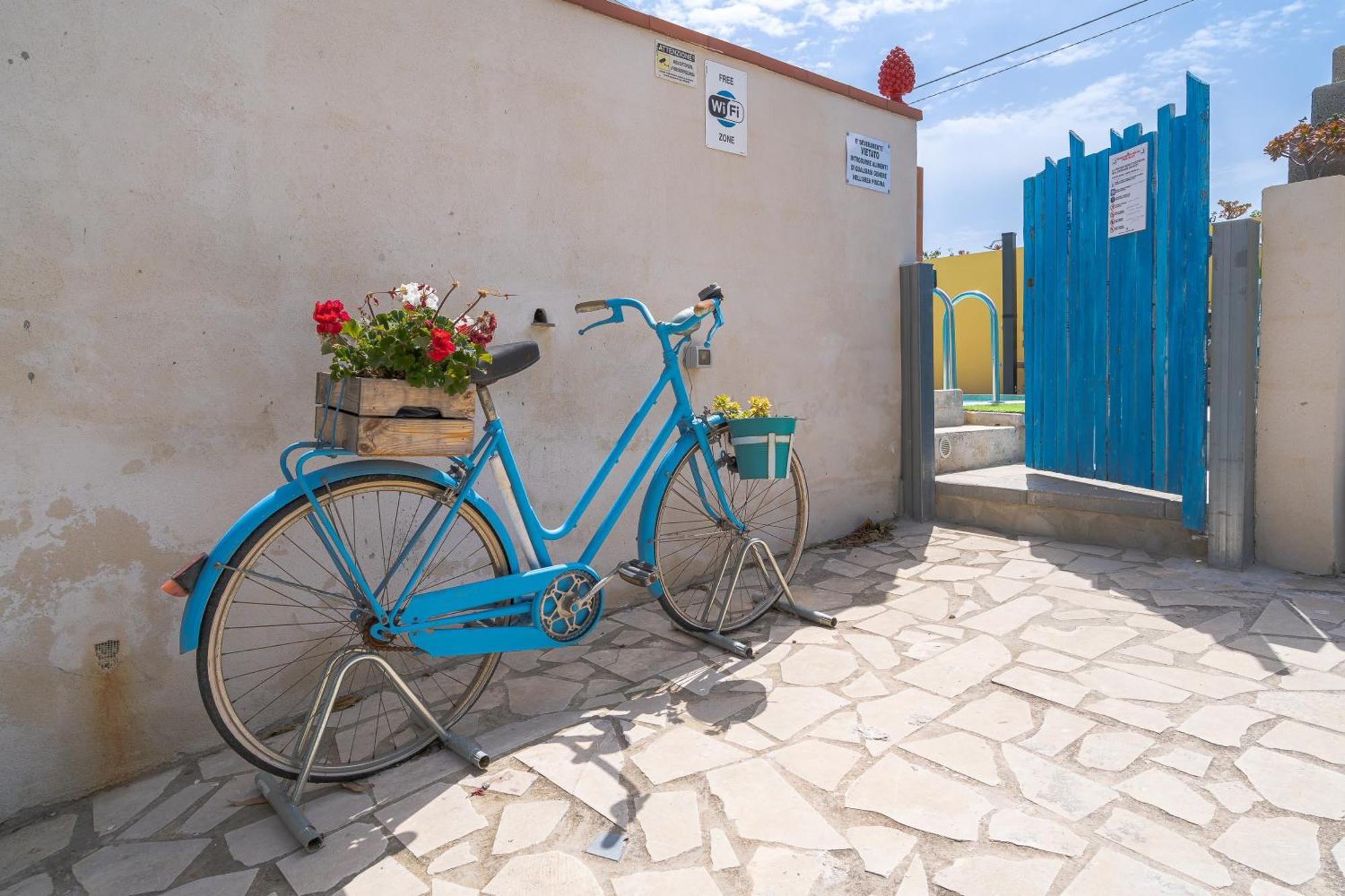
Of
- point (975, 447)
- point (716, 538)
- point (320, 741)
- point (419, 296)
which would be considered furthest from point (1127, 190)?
point (320, 741)

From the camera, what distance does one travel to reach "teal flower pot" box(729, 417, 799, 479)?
3100 millimetres

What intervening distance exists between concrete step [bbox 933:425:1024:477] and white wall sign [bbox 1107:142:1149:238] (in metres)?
1.68

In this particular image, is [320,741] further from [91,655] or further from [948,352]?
[948,352]

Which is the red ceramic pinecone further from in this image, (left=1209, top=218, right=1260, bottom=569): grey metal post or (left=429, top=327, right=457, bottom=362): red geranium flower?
(left=429, top=327, right=457, bottom=362): red geranium flower

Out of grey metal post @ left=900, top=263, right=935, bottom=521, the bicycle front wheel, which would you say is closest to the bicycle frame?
the bicycle front wheel

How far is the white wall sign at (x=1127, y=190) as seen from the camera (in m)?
4.22

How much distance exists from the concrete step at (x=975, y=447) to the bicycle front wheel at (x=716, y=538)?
Result: 1.44 meters

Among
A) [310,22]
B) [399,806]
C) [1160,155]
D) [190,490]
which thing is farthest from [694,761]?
[1160,155]

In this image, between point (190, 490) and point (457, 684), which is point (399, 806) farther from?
point (190, 490)

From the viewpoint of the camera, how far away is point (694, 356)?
4031mm

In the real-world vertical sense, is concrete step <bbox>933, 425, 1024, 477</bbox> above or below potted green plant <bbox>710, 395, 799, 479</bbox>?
below

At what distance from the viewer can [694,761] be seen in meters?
2.31

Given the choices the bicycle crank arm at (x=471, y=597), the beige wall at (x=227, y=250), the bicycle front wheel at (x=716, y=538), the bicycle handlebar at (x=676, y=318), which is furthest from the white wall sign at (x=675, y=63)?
the bicycle crank arm at (x=471, y=597)

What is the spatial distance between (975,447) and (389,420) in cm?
472
